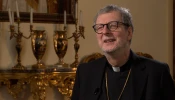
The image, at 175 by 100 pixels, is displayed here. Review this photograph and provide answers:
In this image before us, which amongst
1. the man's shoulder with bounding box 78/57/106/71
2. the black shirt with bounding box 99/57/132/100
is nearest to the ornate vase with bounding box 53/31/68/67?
the man's shoulder with bounding box 78/57/106/71

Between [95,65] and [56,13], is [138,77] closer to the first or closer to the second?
[95,65]

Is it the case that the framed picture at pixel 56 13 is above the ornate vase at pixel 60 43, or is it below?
above

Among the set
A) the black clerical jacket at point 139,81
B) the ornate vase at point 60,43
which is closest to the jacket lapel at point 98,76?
the black clerical jacket at point 139,81

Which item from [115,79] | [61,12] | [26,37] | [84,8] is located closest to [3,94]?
[26,37]

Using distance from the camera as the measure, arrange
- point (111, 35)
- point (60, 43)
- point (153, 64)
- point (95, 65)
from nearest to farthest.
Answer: point (111, 35), point (153, 64), point (95, 65), point (60, 43)

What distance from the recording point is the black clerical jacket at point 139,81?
163 cm

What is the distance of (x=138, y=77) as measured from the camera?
169 cm

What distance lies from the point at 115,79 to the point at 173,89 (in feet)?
1.00

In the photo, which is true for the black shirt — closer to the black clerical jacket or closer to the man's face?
the black clerical jacket

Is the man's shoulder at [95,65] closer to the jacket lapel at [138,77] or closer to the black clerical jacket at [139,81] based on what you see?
the black clerical jacket at [139,81]

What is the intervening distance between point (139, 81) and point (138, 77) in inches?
1.0

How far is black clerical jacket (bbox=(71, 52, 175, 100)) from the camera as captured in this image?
163cm

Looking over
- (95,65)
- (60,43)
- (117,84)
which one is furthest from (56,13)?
(117,84)

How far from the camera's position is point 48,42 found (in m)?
3.13
